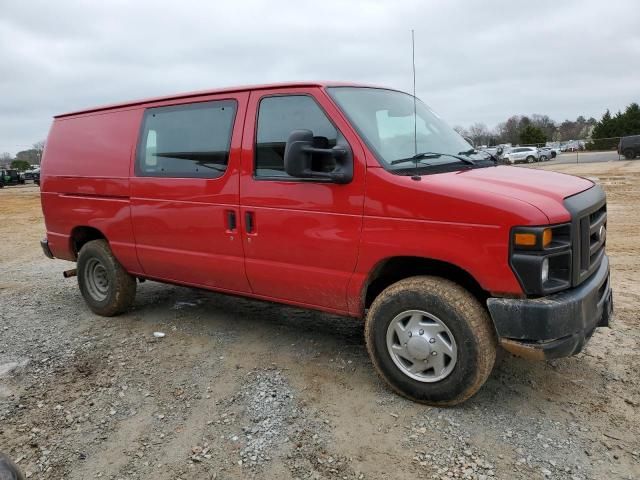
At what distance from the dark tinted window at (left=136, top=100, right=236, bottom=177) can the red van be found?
1cm

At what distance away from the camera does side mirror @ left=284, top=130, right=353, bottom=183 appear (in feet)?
11.3

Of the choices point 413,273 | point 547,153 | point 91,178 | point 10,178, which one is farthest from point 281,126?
point 10,178

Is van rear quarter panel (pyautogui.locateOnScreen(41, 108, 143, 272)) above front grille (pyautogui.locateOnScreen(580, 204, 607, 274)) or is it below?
above

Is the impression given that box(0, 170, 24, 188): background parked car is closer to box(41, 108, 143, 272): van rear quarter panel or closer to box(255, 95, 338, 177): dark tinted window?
box(41, 108, 143, 272): van rear quarter panel

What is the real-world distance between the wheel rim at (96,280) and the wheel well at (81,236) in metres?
0.30

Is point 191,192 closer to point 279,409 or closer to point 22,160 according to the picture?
point 279,409

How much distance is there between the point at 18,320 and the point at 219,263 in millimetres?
2760

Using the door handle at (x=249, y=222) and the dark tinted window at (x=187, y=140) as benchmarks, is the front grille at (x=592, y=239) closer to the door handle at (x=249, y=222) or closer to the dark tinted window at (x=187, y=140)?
the door handle at (x=249, y=222)

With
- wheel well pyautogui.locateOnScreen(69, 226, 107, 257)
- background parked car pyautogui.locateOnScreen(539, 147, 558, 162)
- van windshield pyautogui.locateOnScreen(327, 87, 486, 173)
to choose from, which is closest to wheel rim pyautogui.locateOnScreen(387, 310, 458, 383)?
van windshield pyautogui.locateOnScreen(327, 87, 486, 173)

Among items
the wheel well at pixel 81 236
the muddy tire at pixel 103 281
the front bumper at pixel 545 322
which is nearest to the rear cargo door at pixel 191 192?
the muddy tire at pixel 103 281

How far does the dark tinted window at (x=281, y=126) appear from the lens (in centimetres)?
373

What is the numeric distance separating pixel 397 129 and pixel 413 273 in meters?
1.09

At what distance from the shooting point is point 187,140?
4523 millimetres

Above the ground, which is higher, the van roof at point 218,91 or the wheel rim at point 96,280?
the van roof at point 218,91
